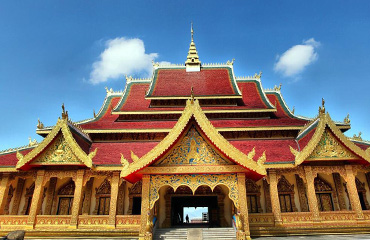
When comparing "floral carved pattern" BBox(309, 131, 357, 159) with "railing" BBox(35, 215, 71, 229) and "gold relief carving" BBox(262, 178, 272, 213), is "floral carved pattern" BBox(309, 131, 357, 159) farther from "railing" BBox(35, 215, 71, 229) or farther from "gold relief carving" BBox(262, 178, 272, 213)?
"railing" BBox(35, 215, 71, 229)

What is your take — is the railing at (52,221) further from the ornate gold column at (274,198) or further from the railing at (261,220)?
the ornate gold column at (274,198)

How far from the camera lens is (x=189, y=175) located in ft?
28.0

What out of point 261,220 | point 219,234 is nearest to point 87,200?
point 219,234

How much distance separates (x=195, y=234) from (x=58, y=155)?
6.03 metres

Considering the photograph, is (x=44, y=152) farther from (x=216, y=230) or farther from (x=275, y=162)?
(x=275, y=162)

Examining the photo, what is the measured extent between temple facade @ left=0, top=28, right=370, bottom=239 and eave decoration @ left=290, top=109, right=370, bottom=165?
0.12 ft

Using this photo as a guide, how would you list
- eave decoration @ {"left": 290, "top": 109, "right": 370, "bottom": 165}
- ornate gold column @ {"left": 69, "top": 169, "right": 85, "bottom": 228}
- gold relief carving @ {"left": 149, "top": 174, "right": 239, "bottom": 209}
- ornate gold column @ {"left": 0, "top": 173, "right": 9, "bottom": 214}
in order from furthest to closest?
ornate gold column @ {"left": 0, "top": 173, "right": 9, "bottom": 214}
eave decoration @ {"left": 290, "top": 109, "right": 370, "bottom": 165}
ornate gold column @ {"left": 69, "top": 169, "right": 85, "bottom": 228}
gold relief carving @ {"left": 149, "top": 174, "right": 239, "bottom": 209}

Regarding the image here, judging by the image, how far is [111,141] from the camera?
13078mm

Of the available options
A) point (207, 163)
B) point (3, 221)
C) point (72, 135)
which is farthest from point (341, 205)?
point (3, 221)

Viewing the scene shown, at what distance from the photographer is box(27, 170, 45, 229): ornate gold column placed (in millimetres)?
9947

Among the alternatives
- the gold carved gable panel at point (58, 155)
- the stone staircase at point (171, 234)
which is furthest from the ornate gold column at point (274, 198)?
the gold carved gable panel at point (58, 155)

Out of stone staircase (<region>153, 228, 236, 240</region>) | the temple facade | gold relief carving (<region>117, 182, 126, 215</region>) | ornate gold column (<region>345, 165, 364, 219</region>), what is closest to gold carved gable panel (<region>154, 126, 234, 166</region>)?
the temple facade

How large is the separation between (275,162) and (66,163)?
8.02 metres

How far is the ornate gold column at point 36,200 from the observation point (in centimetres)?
995
